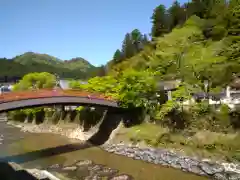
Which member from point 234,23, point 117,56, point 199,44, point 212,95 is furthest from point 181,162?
point 117,56

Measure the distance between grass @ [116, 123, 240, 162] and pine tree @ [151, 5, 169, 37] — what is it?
127 feet

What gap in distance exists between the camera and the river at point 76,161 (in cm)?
2259

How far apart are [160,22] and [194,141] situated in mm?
44998

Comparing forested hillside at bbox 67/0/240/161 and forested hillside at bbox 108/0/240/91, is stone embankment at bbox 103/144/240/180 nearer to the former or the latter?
forested hillside at bbox 67/0/240/161

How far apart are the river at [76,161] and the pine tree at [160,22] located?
37023mm

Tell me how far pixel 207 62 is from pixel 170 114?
7618mm

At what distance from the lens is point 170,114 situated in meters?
28.8

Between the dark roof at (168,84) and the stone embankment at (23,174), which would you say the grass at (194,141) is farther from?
the stone embankment at (23,174)

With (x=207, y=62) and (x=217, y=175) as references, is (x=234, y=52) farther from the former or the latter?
(x=217, y=175)

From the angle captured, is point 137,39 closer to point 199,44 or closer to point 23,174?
point 199,44

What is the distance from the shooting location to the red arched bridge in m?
23.3

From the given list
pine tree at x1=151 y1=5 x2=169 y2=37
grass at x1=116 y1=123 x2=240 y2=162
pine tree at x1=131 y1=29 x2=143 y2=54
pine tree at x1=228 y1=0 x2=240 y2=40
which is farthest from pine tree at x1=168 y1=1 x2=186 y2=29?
grass at x1=116 y1=123 x2=240 y2=162

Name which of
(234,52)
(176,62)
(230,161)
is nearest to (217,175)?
(230,161)

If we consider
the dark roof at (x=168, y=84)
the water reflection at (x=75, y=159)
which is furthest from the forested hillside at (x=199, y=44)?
the water reflection at (x=75, y=159)
